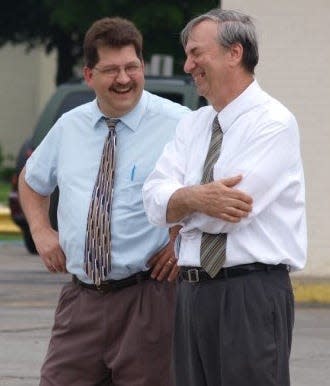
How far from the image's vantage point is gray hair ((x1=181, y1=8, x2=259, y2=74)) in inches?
→ 198

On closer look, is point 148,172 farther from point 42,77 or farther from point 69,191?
point 42,77

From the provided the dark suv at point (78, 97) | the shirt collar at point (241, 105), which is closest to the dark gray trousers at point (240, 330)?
the shirt collar at point (241, 105)

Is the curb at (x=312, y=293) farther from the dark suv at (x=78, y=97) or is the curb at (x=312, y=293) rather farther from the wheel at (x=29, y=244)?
the wheel at (x=29, y=244)

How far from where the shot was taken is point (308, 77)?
13336 mm

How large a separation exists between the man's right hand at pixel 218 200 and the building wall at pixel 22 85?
4044cm

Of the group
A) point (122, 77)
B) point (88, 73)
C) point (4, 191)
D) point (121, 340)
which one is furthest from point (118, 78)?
point (4, 191)

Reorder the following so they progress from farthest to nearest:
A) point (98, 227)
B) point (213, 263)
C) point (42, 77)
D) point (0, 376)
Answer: point (42, 77) → point (0, 376) → point (98, 227) → point (213, 263)

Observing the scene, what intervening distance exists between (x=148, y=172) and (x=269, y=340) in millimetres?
1083

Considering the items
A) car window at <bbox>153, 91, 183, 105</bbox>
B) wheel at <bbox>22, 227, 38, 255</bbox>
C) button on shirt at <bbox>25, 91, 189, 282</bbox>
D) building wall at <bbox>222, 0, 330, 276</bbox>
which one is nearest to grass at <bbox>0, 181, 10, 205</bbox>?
wheel at <bbox>22, 227, 38, 255</bbox>

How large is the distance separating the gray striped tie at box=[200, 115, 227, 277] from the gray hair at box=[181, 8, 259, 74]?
0.78 feet

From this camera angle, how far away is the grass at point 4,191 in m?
30.0

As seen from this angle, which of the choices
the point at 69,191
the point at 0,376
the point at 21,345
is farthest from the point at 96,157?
the point at 21,345

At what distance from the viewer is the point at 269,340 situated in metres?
4.98

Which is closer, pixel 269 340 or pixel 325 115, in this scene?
pixel 269 340
